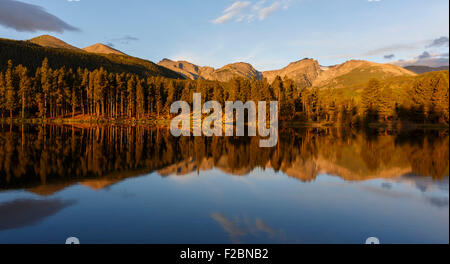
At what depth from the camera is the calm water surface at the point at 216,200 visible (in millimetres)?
9797

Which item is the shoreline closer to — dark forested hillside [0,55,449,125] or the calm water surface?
dark forested hillside [0,55,449,125]

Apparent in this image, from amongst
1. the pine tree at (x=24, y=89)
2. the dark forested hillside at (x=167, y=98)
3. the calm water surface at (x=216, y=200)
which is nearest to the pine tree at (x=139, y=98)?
the dark forested hillside at (x=167, y=98)

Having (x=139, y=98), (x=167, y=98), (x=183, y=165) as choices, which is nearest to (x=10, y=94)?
(x=139, y=98)

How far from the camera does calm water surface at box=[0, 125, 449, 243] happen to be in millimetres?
9797

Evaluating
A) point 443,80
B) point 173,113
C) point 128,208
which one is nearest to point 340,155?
point 128,208

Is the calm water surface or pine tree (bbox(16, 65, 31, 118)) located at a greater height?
pine tree (bbox(16, 65, 31, 118))

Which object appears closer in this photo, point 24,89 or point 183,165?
point 183,165

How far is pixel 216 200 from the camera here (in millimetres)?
13875

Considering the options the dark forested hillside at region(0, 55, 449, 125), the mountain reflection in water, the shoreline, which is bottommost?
the mountain reflection in water

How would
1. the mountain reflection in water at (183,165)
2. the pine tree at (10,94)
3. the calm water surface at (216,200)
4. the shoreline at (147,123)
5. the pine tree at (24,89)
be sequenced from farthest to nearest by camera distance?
the pine tree at (10,94), the pine tree at (24,89), the shoreline at (147,123), the mountain reflection in water at (183,165), the calm water surface at (216,200)

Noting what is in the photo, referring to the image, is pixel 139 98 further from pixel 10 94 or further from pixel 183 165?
pixel 183 165

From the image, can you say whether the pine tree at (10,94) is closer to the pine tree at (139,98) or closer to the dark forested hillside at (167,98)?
the dark forested hillside at (167,98)

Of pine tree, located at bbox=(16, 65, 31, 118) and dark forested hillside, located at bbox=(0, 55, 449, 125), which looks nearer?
dark forested hillside, located at bbox=(0, 55, 449, 125)

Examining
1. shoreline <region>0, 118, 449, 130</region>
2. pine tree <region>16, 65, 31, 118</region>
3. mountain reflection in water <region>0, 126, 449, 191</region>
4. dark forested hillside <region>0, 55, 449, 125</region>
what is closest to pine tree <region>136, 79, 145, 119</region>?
dark forested hillside <region>0, 55, 449, 125</region>
